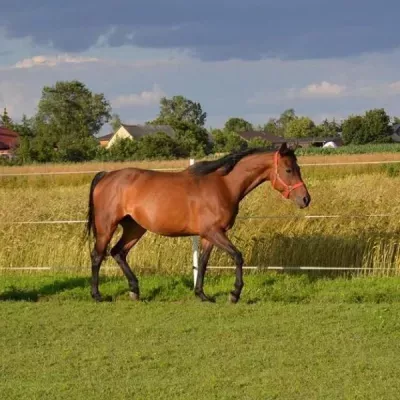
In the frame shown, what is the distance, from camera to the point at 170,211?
27.8ft

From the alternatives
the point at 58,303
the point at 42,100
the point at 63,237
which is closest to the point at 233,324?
the point at 58,303

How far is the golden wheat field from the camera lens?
10125mm

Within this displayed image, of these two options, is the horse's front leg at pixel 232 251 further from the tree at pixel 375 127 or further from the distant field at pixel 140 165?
the tree at pixel 375 127

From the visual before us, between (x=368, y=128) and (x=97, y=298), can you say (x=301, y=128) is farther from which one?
(x=97, y=298)

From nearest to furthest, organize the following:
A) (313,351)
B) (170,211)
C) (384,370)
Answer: (384,370), (313,351), (170,211)

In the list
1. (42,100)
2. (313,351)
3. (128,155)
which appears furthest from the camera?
(42,100)

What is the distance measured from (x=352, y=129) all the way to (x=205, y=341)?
77821mm

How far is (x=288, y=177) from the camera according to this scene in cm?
822

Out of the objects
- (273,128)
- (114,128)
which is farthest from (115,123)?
(273,128)

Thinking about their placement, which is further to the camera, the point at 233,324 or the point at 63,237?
the point at 63,237

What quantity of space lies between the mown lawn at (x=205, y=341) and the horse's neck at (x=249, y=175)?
4.52ft

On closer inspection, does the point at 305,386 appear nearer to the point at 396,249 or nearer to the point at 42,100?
the point at 396,249

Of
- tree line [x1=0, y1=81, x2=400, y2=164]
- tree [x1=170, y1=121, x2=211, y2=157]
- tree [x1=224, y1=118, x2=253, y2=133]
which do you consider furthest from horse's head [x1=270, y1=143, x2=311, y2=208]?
tree [x1=224, y1=118, x2=253, y2=133]

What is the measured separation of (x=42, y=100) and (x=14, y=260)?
61.7 meters
